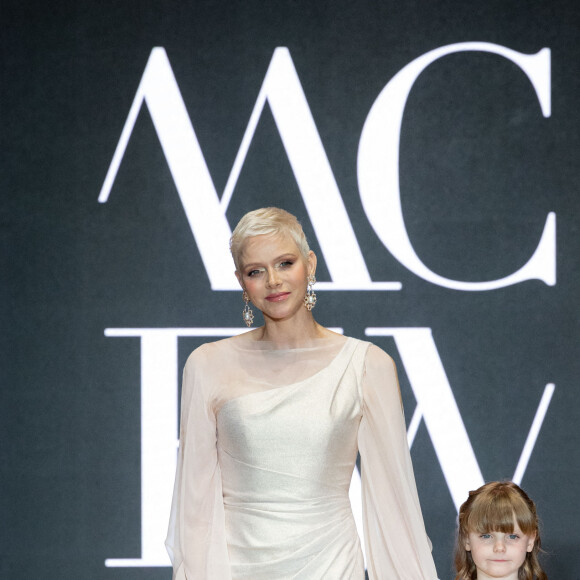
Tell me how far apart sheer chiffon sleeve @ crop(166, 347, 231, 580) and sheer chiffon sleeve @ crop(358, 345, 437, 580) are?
372mm

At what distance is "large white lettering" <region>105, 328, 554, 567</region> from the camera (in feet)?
11.0

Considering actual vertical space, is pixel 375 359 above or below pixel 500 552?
above

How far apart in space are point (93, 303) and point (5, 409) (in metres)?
0.54

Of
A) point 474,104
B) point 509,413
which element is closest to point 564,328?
point 509,413

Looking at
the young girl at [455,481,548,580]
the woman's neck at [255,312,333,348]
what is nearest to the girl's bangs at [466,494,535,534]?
the young girl at [455,481,548,580]

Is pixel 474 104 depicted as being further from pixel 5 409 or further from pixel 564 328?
pixel 5 409

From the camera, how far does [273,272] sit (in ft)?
6.78

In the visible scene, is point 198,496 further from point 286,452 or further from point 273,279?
point 273,279

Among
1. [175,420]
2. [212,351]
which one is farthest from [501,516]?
[175,420]

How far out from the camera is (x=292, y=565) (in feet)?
6.68

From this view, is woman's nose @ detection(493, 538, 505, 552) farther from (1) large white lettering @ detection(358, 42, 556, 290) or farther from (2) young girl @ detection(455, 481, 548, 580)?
(1) large white lettering @ detection(358, 42, 556, 290)

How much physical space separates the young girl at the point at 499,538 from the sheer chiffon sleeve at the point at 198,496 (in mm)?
859

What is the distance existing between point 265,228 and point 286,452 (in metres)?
0.53

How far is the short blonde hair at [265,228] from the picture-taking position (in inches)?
82.1
